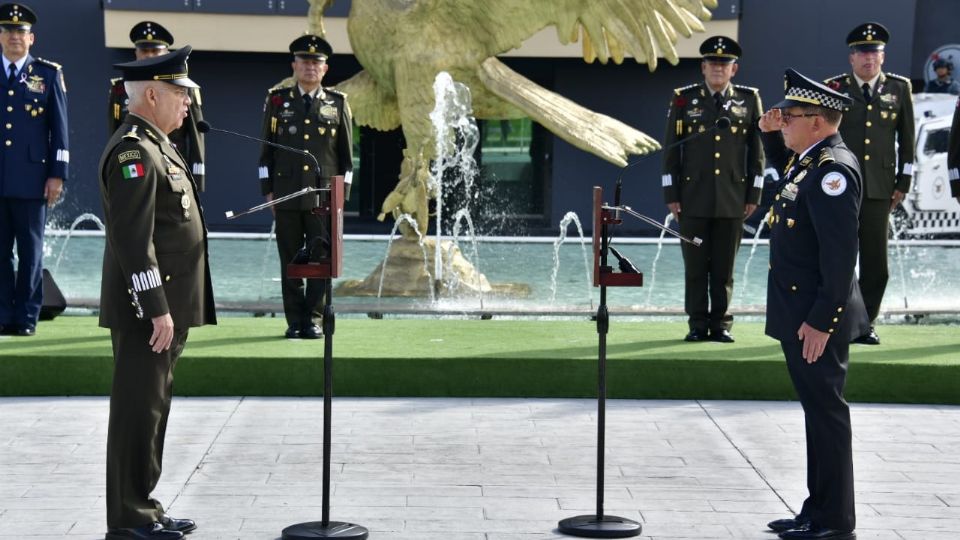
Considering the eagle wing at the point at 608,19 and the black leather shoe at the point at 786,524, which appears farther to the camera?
the eagle wing at the point at 608,19

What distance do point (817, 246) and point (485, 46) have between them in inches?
229

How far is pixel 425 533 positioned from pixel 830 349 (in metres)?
1.49

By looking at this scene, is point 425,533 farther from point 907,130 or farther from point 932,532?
point 907,130

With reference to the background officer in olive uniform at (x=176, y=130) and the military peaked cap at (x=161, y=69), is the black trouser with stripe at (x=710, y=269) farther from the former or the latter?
the military peaked cap at (x=161, y=69)

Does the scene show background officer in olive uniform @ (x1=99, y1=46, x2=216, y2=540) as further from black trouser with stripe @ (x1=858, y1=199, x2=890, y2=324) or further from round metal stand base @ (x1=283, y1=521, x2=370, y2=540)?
black trouser with stripe @ (x1=858, y1=199, x2=890, y2=324)

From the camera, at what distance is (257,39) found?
723 inches

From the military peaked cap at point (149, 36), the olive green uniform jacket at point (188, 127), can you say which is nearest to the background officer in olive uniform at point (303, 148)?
the olive green uniform jacket at point (188, 127)

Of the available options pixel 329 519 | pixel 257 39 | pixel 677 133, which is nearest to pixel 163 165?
pixel 329 519

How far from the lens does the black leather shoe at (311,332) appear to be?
753 centimetres

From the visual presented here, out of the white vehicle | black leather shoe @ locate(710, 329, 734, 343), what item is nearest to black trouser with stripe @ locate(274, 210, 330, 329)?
black leather shoe @ locate(710, 329, 734, 343)

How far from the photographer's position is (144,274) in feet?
13.3

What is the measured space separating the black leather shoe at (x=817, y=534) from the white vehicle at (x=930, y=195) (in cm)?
1288

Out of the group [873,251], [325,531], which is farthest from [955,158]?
[325,531]

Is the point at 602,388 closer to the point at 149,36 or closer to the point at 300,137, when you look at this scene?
the point at 300,137
